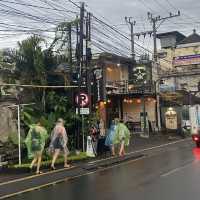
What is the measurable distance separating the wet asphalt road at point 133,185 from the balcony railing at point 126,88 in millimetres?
24966

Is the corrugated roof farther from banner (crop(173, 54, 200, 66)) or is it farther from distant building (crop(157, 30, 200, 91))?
banner (crop(173, 54, 200, 66))

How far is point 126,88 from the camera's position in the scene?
144 feet

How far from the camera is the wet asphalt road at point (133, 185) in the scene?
11789 millimetres

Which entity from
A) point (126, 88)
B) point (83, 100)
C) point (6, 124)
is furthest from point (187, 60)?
point (6, 124)

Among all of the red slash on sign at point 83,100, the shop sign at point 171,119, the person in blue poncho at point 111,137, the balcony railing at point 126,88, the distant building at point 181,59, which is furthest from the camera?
the distant building at point 181,59

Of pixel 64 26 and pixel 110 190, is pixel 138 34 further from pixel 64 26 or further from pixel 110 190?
pixel 110 190

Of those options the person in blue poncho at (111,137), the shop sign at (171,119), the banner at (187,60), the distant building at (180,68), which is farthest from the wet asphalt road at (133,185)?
the banner at (187,60)

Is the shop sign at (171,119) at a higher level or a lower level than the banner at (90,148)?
higher

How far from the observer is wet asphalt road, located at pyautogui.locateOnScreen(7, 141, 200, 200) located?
11.8 meters

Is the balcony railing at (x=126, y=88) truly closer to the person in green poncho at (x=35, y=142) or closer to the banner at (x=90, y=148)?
→ the banner at (x=90, y=148)

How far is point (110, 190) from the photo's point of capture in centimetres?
1288

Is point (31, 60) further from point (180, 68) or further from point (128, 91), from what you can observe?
point (180, 68)

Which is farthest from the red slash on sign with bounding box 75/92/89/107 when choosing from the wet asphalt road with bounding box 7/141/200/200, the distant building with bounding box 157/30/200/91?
the distant building with bounding box 157/30/200/91

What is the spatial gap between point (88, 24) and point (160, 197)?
52.5ft
